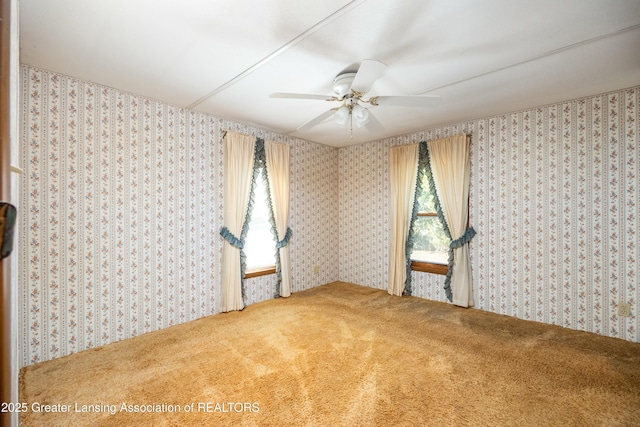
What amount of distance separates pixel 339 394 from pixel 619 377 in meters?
2.16

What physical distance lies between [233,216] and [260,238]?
64 centimetres

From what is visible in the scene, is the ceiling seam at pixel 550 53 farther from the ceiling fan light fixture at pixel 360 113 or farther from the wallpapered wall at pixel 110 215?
the wallpapered wall at pixel 110 215

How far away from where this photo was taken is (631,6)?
1.70m

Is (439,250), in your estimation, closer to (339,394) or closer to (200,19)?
(339,394)

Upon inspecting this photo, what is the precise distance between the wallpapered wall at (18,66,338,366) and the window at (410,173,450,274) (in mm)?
2541

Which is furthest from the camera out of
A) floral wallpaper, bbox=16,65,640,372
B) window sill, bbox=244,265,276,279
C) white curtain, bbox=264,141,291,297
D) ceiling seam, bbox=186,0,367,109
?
white curtain, bbox=264,141,291,297

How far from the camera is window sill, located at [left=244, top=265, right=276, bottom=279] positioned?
153 inches

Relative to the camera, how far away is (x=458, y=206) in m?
3.76

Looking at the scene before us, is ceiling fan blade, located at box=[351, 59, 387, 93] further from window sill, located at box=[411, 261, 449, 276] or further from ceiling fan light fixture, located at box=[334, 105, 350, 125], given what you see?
window sill, located at box=[411, 261, 449, 276]

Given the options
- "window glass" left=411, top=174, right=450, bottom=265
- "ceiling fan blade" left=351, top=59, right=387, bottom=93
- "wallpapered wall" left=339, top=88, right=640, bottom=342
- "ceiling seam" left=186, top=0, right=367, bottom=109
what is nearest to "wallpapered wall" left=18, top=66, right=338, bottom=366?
"ceiling seam" left=186, top=0, right=367, bottom=109

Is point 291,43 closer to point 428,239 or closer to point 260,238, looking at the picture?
point 260,238

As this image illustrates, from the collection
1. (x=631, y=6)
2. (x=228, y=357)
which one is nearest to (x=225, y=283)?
(x=228, y=357)

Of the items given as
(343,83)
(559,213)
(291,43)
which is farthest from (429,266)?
(291,43)

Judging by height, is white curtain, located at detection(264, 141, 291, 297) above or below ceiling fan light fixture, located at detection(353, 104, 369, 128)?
below
